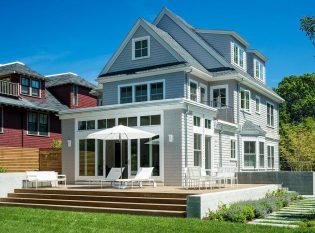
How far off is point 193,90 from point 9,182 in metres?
Result: 10.9

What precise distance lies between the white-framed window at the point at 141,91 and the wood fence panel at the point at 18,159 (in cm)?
587

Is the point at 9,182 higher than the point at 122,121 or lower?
lower

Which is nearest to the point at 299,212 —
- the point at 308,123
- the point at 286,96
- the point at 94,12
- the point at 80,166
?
the point at 80,166

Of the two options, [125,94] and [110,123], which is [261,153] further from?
[110,123]

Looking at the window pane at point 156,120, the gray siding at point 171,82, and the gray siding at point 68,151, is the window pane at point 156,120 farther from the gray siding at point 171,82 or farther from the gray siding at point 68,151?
the gray siding at point 68,151

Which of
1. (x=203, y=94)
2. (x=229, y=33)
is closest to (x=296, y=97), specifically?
(x=229, y=33)

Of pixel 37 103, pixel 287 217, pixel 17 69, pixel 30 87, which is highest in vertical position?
pixel 17 69

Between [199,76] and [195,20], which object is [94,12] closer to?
[199,76]

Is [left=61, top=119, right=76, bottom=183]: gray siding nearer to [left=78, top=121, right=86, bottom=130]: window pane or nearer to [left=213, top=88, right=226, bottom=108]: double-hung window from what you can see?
[left=78, top=121, right=86, bottom=130]: window pane

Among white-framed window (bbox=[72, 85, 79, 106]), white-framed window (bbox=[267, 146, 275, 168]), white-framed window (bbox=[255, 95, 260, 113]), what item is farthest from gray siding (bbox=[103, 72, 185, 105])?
white-framed window (bbox=[72, 85, 79, 106])

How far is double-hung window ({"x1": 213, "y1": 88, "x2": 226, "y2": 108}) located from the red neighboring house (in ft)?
42.8

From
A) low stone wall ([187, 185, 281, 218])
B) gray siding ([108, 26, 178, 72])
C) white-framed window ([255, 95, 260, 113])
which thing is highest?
gray siding ([108, 26, 178, 72])

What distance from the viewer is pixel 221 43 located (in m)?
26.7

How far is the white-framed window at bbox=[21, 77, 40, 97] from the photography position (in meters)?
31.4
